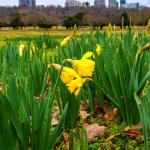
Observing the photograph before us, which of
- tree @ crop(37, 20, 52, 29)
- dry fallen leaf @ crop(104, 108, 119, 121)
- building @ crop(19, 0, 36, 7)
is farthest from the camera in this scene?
building @ crop(19, 0, 36, 7)

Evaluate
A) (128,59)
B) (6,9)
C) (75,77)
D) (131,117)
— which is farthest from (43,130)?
(6,9)

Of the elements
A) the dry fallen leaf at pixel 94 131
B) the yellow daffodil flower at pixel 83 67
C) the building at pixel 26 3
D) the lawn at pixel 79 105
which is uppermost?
the building at pixel 26 3

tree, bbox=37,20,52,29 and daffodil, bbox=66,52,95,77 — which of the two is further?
tree, bbox=37,20,52,29

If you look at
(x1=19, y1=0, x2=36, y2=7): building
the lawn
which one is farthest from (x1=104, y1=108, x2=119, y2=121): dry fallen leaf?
(x1=19, y1=0, x2=36, y2=7): building

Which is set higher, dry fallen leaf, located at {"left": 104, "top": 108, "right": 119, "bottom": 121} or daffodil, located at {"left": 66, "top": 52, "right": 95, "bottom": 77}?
daffodil, located at {"left": 66, "top": 52, "right": 95, "bottom": 77}

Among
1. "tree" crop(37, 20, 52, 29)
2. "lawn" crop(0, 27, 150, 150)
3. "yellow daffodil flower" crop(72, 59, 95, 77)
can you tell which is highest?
"yellow daffodil flower" crop(72, 59, 95, 77)

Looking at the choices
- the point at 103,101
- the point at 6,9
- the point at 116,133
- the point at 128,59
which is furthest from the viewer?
the point at 6,9

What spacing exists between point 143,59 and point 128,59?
3.9 inches

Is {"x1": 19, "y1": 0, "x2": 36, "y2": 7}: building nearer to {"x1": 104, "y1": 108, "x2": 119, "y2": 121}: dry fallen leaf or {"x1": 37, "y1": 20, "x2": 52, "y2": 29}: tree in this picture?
{"x1": 37, "y1": 20, "x2": 52, "y2": 29}: tree

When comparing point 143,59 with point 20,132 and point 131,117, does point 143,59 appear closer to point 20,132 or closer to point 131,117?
point 131,117

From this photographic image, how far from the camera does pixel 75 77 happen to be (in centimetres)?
154

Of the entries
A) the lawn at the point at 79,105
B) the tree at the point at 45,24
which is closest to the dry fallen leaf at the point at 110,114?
the lawn at the point at 79,105

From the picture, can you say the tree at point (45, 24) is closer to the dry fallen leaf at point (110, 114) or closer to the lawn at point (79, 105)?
the lawn at point (79, 105)

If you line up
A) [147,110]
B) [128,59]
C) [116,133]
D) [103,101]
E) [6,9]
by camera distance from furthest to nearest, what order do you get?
1. [6,9]
2. [103,101]
3. [128,59]
4. [116,133]
5. [147,110]
